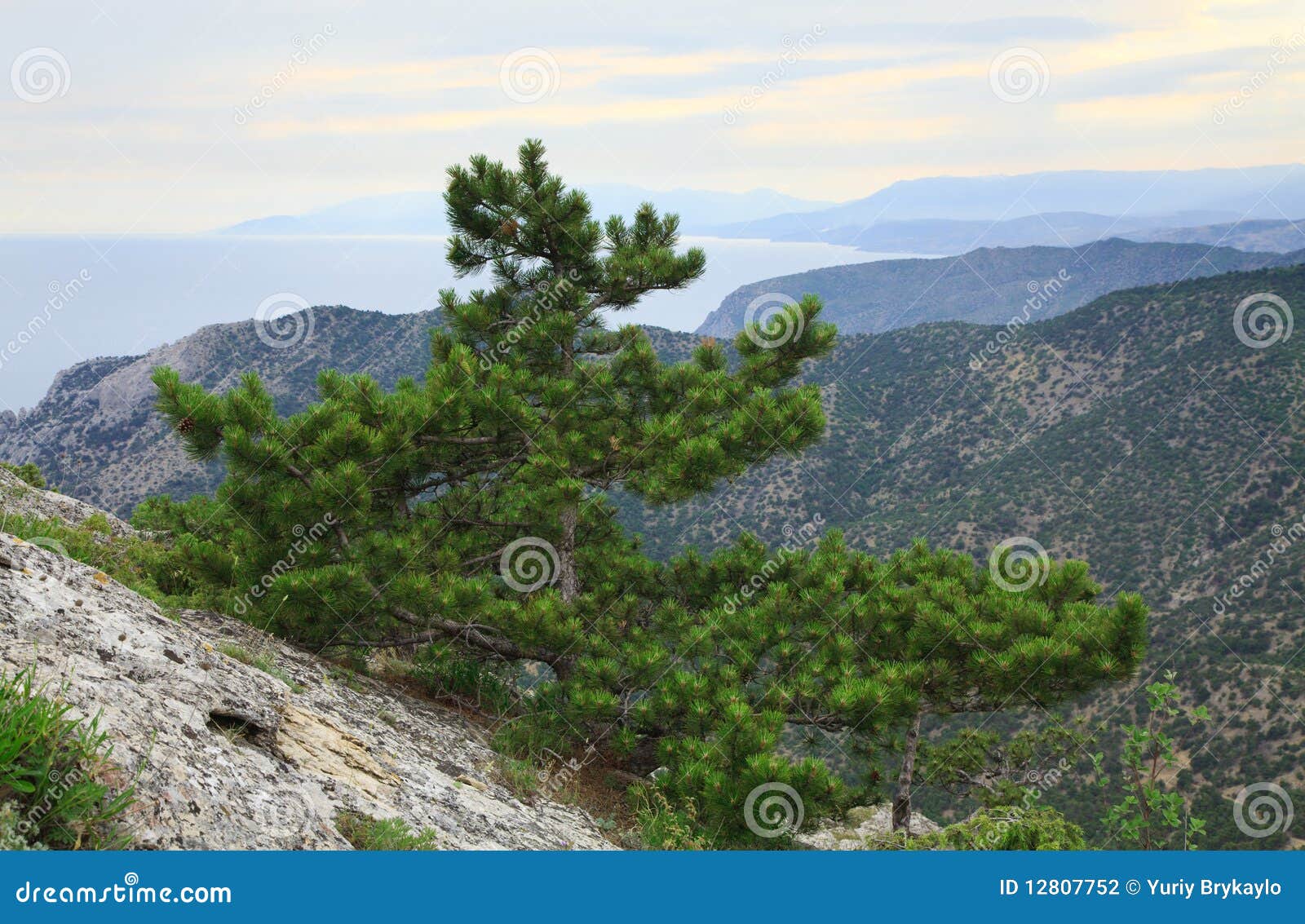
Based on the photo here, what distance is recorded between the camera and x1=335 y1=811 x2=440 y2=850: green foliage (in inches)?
148

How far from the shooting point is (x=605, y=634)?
9.03 m

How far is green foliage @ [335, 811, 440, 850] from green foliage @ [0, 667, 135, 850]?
1018 mm

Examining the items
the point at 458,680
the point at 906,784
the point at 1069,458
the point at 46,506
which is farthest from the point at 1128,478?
the point at 46,506

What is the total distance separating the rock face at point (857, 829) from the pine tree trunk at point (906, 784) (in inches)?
16.4

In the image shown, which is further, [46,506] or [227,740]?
[46,506]

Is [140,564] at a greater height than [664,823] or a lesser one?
greater

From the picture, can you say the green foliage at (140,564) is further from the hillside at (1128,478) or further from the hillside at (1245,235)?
the hillside at (1245,235)

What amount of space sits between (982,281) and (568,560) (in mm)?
120287

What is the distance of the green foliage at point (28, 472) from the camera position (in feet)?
39.0

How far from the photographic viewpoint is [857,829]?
1193 centimetres

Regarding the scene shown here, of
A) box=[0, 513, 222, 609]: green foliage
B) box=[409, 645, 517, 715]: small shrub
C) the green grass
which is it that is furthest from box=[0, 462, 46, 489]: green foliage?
the green grass

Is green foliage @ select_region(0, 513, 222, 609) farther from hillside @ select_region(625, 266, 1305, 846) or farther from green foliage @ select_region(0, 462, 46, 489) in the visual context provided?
hillside @ select_region(625, 266, 1305, 846)

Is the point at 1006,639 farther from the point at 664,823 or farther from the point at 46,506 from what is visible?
the point at 46,506

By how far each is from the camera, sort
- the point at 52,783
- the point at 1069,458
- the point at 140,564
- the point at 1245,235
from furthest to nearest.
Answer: the point at 1245,235
the point at 1069,458
the point at 140,564
the point at 52,783
